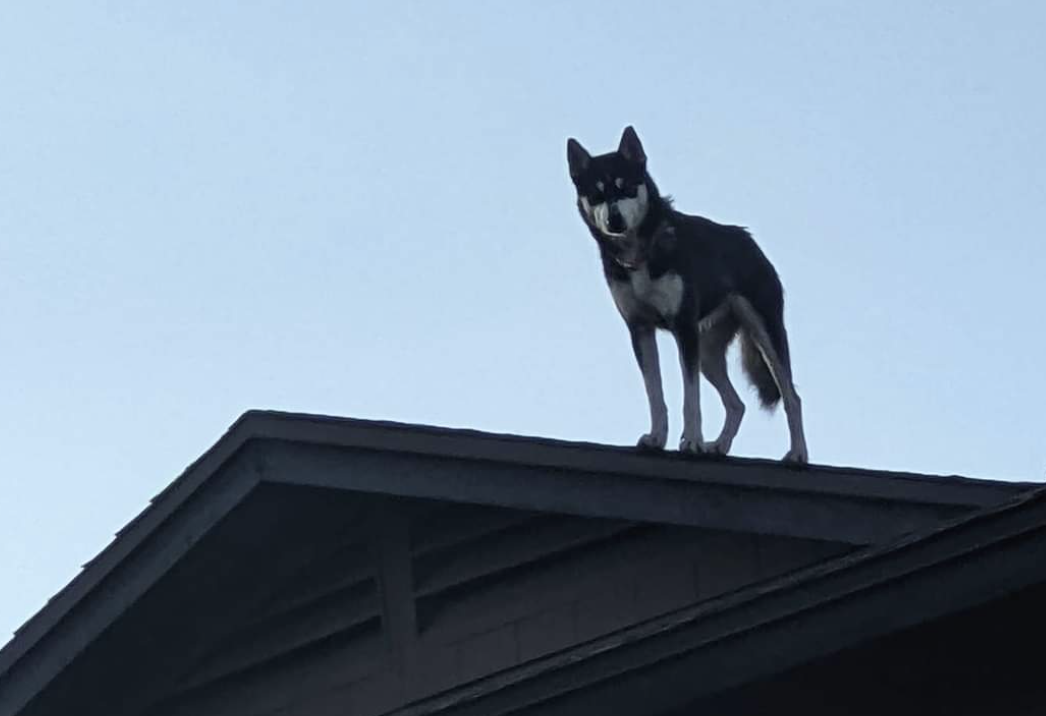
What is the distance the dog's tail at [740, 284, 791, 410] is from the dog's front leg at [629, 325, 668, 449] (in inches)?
17.1

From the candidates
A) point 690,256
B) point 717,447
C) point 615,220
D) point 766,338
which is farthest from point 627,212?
point 717,447

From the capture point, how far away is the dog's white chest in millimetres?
10086

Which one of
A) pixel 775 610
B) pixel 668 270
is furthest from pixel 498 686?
pixel 668 270

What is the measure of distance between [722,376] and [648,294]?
80 centimetres

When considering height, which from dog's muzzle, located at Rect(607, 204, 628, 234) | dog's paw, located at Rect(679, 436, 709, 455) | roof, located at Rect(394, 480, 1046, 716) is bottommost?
roof, located at Rect(394, 480, 1046, 716)

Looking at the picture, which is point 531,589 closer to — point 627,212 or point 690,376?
point 690,376

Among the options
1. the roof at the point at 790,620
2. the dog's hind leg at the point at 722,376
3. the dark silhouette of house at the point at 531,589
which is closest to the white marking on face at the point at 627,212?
the dog's hind leg at the point at 722,376

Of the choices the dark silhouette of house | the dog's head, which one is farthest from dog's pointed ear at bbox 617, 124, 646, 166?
the dark silhouette of house

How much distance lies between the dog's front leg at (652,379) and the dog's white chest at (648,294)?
0.40 ft

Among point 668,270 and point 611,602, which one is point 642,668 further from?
point 668,270

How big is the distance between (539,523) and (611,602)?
53cm

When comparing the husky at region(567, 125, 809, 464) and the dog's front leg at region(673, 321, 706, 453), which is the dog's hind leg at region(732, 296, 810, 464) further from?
the dog's front leg at region(673, 321, 706, 453)

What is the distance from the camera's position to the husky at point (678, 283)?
10.1 metres

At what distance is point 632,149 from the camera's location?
404 inches
